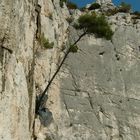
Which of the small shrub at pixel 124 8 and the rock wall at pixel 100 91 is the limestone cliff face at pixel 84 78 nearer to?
the rock wall at pixel 100 91

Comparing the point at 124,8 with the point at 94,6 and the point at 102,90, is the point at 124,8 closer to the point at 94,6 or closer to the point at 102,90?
the point at 94,6

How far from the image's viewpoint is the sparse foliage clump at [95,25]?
30.5 meters

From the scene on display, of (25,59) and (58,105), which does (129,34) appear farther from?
(25,59)

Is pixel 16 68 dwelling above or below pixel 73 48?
below

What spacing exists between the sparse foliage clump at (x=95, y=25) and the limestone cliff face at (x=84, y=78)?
2.16 metres

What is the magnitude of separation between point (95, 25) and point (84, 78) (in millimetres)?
3943

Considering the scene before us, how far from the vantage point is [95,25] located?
30.6m

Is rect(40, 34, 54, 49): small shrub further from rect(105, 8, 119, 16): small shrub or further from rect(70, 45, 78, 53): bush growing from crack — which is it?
rect(105, 8, 119, 16): small shrub

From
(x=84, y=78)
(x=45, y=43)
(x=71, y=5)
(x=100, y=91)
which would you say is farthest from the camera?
(x=71, y=5)

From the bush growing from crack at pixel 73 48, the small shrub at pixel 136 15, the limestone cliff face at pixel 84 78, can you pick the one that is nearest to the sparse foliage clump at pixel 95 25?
the bush growing from crack at pixel 73 48

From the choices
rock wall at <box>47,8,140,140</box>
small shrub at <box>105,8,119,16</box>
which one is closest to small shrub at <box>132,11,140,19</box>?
small shrub at <box>105,8,119,16</box>

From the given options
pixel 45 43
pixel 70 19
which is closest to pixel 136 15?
pixel 70 19

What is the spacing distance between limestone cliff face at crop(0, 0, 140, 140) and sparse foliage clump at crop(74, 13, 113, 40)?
2.16 meters

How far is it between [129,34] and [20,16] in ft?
54.3
